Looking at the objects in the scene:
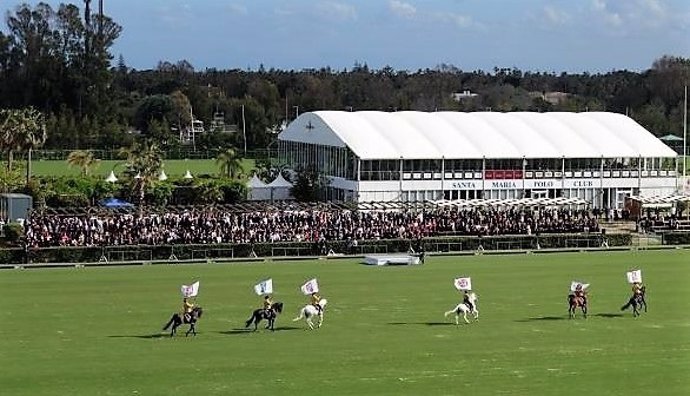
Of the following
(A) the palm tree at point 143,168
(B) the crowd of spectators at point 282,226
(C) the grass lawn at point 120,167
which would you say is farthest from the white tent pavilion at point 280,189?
(C) the grass lawn at point 120,167

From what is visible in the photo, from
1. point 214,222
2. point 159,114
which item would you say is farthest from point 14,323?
point 159,114

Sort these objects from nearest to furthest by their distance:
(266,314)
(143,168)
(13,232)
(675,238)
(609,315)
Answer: (266,314), (609,315), (13,232), (675,238), (143,168)

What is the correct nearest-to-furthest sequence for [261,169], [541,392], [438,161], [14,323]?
[541,392] < [14,323] < [438,161] < [261,169]

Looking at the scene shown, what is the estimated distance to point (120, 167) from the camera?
112 m

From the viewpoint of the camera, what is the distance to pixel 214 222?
59.0m

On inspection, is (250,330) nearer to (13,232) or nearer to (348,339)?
(348,339)

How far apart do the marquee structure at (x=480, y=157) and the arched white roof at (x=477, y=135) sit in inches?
2.5

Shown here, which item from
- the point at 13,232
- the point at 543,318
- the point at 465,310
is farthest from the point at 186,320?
the point at 13,232

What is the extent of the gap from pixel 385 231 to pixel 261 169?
33.4 meters

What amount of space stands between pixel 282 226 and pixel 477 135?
24.5 m

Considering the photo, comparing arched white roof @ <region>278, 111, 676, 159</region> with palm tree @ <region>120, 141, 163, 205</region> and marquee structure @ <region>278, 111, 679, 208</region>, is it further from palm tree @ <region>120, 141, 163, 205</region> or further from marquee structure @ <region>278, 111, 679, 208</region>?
palm tree @ <region>120, 141, 163, 205</region>

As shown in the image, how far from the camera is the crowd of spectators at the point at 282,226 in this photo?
5622 centimetres

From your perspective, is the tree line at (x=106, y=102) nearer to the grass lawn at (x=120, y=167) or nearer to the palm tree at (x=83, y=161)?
the grass lawn at (x=120, y=167)

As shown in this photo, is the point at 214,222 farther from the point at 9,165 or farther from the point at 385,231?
the point at 9,165
